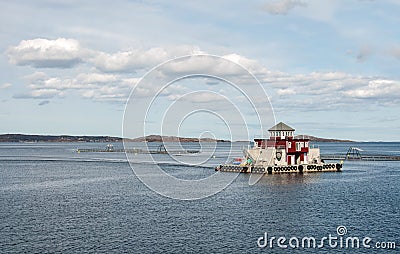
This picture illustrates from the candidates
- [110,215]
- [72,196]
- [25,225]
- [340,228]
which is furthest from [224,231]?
[72,196]

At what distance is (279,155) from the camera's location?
102m

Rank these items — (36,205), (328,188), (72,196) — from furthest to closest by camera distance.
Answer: (328,188)
(72,196)
(36,205)

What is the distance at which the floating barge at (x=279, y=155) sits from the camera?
101 m

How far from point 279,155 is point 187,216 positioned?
49.8 meters

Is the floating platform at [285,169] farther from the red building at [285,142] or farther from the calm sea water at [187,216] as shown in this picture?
the calm sea water at [187,216]

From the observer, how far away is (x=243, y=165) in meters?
105

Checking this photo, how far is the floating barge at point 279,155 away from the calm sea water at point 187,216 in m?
Answer: 14.6

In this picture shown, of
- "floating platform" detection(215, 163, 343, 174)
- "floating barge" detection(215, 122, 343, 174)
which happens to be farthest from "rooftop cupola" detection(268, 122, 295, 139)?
"floating platform" detection(215, 163, 343, 174)

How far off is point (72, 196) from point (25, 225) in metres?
21.8

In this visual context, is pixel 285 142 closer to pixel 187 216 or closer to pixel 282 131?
pixel 282 131

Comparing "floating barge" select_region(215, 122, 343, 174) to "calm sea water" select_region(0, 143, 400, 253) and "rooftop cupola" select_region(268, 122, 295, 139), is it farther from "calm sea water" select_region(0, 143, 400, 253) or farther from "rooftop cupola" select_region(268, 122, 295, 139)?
"calm sea water" select_region(0, 143, 400, 253)

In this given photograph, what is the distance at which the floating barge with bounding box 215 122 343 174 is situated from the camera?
331 feet

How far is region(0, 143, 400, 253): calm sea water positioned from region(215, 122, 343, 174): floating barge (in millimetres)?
14605

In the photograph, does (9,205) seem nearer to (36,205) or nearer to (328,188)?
(36,205)
